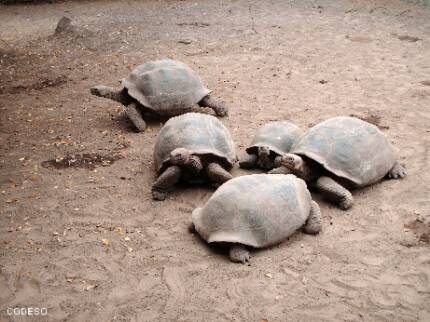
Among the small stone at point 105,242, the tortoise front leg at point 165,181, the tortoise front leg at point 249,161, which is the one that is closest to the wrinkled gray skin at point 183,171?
the tortoise front leg at point 165,181

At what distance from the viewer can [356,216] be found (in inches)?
156

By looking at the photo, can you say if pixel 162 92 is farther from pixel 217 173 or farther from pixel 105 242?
pixel 105 242

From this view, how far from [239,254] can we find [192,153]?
3.69 feet

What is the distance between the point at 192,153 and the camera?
4.25 metres

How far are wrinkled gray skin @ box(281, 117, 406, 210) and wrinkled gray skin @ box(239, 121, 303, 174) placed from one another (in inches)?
8.2

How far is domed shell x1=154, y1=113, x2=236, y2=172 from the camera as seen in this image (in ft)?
14.2

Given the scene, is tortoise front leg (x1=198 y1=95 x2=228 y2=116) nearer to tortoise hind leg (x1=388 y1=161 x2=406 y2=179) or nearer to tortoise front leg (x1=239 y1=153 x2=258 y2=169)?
tortoise front leg (x1=239 y1=153 x2=258 y2=169)

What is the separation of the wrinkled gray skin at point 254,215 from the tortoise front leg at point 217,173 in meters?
0.55

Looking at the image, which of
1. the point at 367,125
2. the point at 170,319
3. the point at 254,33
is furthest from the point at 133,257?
the point at 254,33

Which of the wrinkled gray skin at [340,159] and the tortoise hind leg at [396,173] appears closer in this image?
the wrinkled gray skin at [340,159]

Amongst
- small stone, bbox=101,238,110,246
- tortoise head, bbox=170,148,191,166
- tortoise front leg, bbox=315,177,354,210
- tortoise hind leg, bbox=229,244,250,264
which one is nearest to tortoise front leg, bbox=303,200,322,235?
tortoise front leg, bbox=315,177,354,210

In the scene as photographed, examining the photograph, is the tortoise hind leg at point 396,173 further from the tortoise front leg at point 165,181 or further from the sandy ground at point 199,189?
the tortoise front leg at point 165,181

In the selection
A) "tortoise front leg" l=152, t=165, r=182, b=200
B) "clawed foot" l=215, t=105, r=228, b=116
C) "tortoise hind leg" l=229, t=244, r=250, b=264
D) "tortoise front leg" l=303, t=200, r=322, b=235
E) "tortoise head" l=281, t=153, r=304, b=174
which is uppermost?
"tortoise head" l=281, t=153, r=304, b=174

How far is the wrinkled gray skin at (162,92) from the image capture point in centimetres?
559
